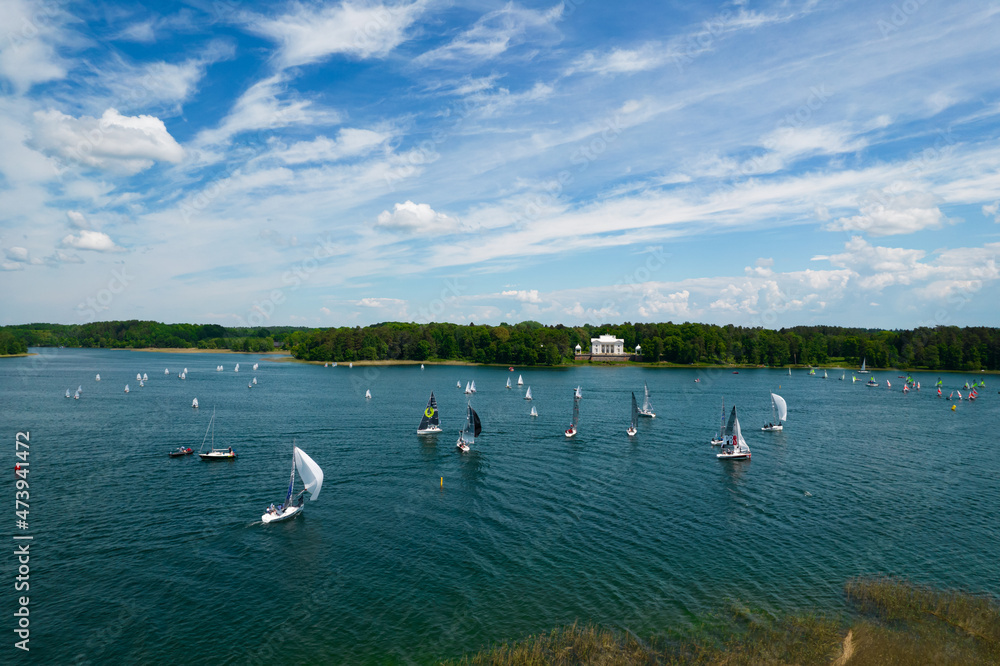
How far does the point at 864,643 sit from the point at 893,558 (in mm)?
17449

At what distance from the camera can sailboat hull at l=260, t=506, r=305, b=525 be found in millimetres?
49987

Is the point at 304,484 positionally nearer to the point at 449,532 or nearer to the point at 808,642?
the point at 449,532

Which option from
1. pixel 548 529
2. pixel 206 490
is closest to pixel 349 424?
pixel 206 490

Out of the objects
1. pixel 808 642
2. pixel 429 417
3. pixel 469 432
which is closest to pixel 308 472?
pixel 469 432

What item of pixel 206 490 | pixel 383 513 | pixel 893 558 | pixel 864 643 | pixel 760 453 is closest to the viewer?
pixel 864 643

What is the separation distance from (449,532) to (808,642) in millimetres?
28925

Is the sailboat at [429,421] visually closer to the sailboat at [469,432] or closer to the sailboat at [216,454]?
the sailboat at [469,432]

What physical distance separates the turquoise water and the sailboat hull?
109 centimetres

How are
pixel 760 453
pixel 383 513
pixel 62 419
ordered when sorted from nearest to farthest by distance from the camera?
pixel 383 513
pixel 760 453
pixel 62 419

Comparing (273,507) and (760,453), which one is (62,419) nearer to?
(273,507)

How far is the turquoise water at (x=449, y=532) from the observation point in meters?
33.8

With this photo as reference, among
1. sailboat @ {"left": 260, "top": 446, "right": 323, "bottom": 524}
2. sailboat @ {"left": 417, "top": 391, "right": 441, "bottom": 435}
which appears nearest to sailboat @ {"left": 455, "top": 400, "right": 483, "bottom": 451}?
sailboat @ {"left": 417, "top": 391, "right": 441, "bottom": 435}

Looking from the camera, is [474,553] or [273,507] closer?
[474,553]

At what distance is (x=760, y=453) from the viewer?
8419cm
